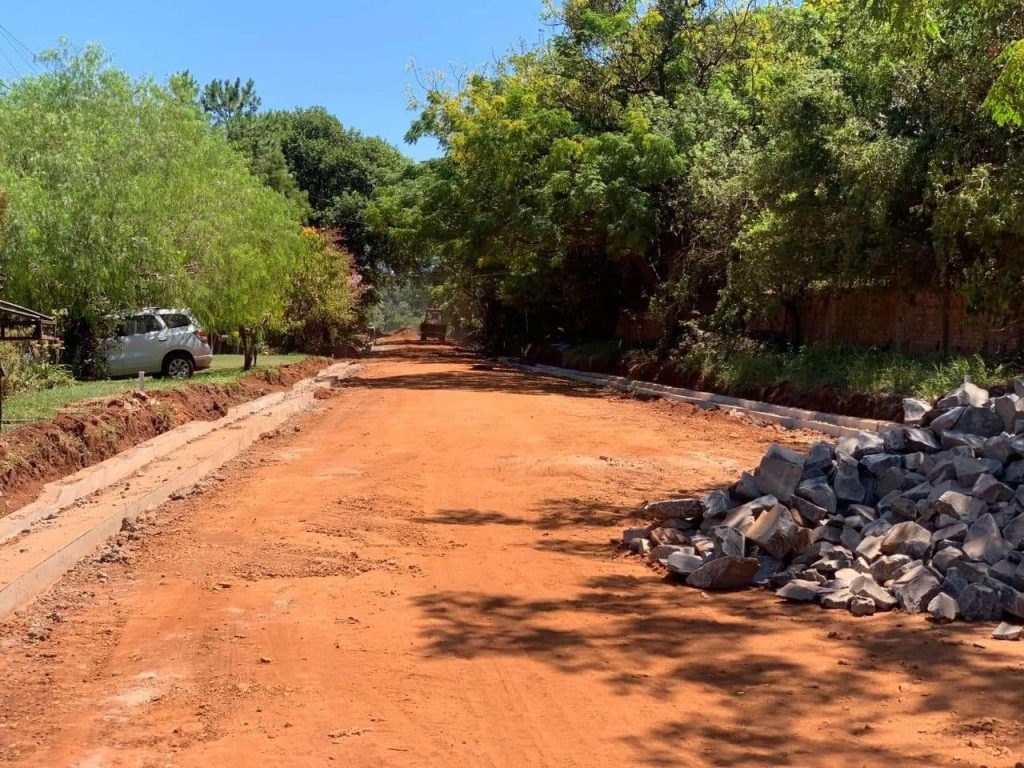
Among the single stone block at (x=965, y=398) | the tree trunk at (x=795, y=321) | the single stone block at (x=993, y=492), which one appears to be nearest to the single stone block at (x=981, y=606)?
the single stone block at (x=993, y=492)

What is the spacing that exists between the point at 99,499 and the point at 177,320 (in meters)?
15.9

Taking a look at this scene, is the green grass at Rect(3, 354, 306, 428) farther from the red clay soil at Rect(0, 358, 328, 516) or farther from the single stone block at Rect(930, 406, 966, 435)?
the single stone block at Rect(930, 406, 966, 435)

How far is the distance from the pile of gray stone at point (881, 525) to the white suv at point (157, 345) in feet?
60.2

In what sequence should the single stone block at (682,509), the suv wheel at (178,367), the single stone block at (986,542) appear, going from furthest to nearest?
1. the suv wheel at (178,367)
2. the single stone block at (682,509)
3. the single stone block at (986,542)

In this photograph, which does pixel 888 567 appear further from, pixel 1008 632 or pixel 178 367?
pixel 178 367

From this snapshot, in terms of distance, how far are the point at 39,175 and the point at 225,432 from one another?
7.55 m

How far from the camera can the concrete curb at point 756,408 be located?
15305 millimetres

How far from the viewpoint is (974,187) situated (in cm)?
1515

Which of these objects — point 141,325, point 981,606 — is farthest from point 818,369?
point 141,325

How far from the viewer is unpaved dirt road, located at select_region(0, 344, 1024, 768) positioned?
14.5 ft

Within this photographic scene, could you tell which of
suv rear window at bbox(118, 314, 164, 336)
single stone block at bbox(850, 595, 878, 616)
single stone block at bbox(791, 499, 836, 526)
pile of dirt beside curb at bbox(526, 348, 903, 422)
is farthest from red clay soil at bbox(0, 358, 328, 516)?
pile of dirt beside curb at bbox(526, 348, 903, 422)

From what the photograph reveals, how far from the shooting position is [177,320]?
24797mm

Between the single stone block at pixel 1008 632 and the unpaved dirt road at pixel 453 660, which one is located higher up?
the single stone block at pixel 1008 632

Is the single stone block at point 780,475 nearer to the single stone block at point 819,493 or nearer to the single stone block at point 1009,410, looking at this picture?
the single stone block at point 819,493
